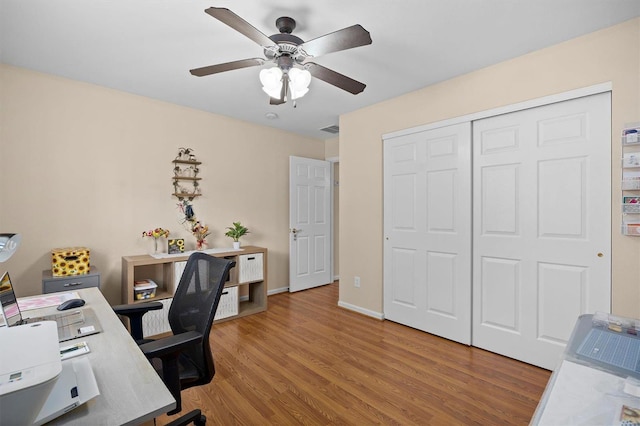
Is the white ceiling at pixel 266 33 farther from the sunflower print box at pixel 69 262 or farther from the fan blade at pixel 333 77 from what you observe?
the sunflower print box at pixel 69 262

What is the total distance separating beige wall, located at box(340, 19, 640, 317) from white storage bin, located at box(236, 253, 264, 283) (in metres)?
1.04

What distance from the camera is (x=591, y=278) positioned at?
2215mm

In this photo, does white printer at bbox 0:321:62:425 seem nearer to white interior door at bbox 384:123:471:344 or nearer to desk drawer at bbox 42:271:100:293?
desk drawer at bbox 42:271:100:293

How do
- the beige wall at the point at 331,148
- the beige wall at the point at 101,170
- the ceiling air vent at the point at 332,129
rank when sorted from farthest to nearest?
the beige wall at the point at 331,148 < the ceiling air vent at the point at 332,129 < the beige wall at the point at 101,170

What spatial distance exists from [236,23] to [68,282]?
251 cm

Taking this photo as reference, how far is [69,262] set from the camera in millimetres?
2652

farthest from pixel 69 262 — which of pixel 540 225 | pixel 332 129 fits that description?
pixel 540 225

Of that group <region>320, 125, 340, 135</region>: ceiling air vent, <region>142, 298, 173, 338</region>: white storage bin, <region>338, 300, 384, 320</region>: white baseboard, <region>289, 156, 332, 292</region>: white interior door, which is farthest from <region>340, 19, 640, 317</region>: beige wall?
<region>142, 298, 173, 338</region>: white storage bin

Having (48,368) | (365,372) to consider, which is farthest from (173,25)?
(365,372)

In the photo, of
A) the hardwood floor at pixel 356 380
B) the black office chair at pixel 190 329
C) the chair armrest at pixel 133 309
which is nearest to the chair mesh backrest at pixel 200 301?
the black office chair at pixel 190 329

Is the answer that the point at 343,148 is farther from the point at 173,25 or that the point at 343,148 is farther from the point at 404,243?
the point at 173,25

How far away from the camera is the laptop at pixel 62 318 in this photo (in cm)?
126

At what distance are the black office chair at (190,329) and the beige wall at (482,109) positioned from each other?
2.28 meters

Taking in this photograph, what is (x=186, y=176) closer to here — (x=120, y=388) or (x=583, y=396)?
(x=120, y=388)
